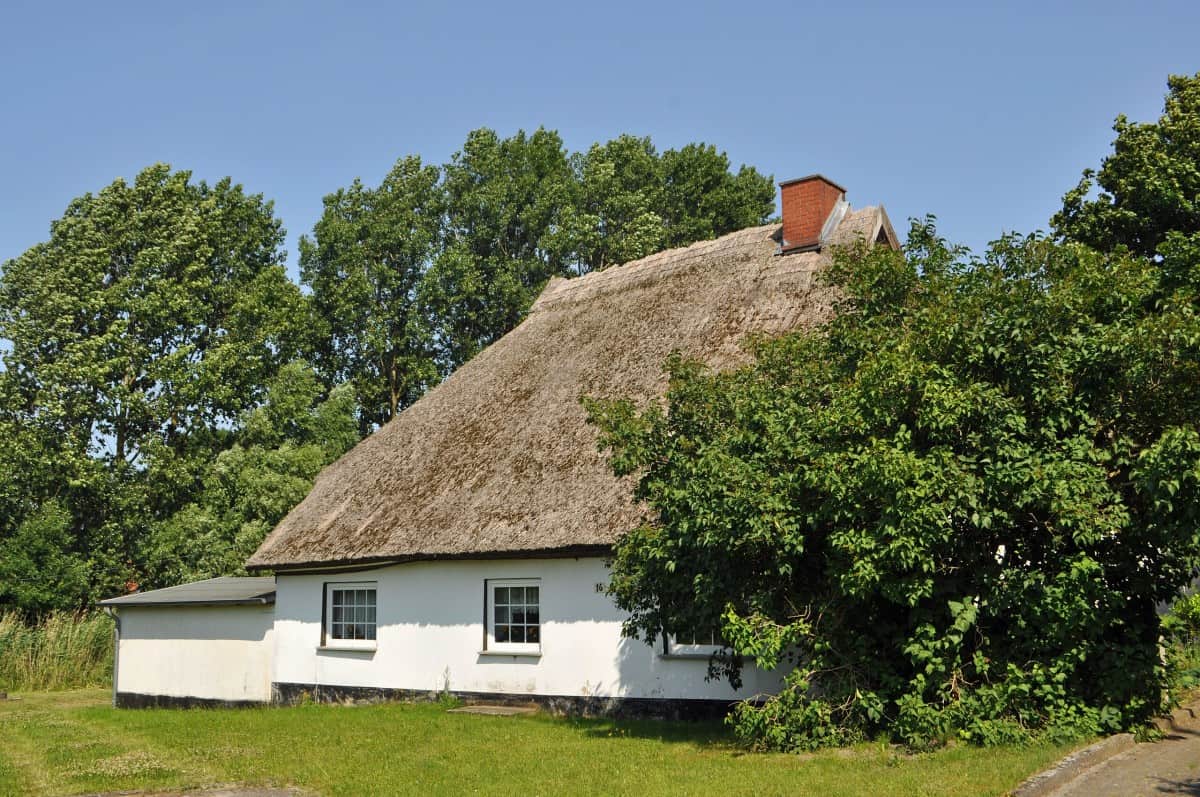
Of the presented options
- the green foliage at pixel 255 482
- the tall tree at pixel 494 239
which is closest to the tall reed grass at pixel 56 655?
the green foliage at pixel 255 482

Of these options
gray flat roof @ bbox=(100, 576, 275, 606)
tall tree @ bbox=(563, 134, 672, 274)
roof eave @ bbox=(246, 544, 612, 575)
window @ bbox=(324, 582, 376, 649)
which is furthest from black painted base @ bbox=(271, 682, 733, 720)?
tall tree @ bbox=(563, 134, 672, 274)

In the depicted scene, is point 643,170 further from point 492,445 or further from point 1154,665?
point 1154,665

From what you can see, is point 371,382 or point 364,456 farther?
point 371,382

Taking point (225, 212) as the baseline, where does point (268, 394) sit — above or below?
below

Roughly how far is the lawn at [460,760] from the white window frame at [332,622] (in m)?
2.16

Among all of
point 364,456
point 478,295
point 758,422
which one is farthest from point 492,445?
point 478,295

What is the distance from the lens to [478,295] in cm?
3772

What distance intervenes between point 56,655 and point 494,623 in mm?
14118

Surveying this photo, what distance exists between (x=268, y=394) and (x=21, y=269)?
842cm

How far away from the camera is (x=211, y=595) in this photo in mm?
20766

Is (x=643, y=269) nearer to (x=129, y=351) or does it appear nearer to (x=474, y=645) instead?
(x=474, y=645)

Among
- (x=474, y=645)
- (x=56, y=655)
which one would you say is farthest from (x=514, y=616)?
(x=56, y=655)

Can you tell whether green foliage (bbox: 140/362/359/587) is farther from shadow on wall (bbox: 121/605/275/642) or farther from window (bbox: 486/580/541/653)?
window (bbox: 486/580/541/653)

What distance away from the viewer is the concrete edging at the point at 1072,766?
25.7 ft
